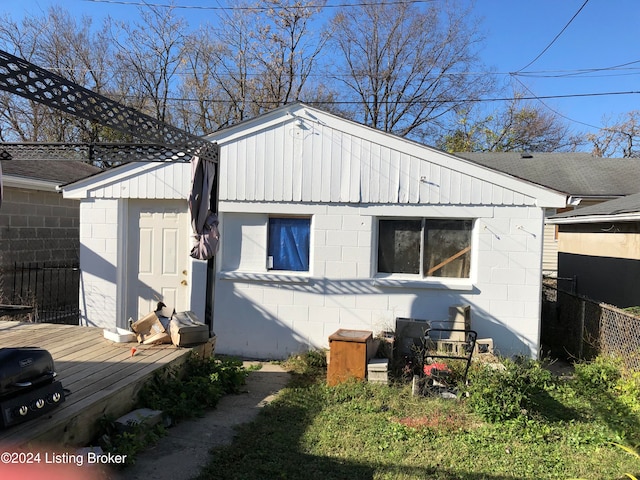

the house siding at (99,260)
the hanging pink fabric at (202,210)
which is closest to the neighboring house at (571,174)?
the hanging pink fabric at (202,210)

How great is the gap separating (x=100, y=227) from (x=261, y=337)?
328cm

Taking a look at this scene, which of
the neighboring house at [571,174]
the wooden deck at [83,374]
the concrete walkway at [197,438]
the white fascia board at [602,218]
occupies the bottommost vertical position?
the concrete walkway at [197,438]

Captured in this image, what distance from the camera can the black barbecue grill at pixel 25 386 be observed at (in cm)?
308

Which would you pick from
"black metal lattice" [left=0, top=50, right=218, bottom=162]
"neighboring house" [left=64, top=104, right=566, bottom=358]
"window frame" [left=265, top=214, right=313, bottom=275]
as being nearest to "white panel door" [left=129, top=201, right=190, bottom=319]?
"neighboring house" [left=64, top=104, right=566, bottom=358]

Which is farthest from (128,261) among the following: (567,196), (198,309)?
(567,196)

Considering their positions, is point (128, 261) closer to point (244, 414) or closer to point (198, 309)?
point (198, 309)

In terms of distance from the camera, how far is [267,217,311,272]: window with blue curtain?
7.32m

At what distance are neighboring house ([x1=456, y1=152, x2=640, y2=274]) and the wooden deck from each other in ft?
35.3

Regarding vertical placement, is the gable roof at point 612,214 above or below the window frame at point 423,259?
above

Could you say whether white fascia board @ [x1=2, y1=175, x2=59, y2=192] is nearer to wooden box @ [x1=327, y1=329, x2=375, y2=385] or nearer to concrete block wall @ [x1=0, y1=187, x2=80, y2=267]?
concrete block wall @ [x1=0, y1=187, x2=80, y2=267]

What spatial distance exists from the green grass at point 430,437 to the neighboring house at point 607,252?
12.9 feet

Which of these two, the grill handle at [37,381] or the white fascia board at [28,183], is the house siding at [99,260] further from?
the grill handle at [37,381]

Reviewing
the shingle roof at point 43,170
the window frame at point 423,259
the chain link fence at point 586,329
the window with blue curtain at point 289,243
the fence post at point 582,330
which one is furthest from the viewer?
the shingle roof at point 43,170

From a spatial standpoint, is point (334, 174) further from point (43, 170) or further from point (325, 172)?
point (43, 170)
